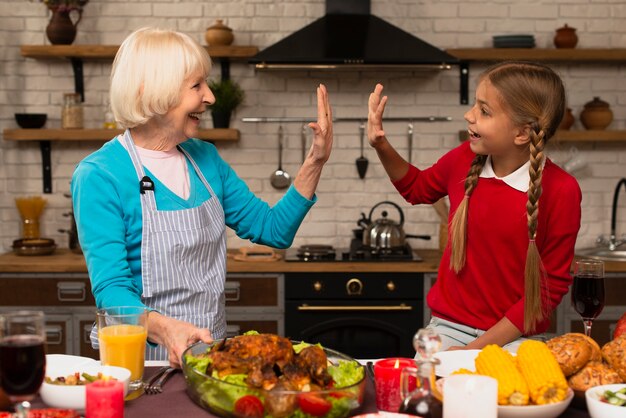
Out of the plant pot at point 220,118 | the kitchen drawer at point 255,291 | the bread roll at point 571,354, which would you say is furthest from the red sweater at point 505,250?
the plant pot at point 220,118

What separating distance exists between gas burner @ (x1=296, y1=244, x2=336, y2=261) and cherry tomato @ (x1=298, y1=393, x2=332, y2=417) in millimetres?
2617

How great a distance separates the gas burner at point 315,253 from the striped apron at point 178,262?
175 centimetres

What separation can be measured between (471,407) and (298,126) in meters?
3.35

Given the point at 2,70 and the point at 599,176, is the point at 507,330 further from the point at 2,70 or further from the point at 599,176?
the point at 2,70

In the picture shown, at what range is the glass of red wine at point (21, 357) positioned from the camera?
1.44 metres

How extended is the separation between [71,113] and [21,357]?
322 centimetres

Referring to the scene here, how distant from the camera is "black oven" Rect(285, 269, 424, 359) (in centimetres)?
409

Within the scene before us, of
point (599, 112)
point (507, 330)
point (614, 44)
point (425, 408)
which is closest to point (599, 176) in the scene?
point (599, 112)

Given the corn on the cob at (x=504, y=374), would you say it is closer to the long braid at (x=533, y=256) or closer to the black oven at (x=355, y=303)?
the long braid at (x=533, y=256)

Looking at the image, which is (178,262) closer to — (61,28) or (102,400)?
(102,400)

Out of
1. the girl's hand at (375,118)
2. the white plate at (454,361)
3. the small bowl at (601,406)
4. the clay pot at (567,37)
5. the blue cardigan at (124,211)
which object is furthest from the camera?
the clay pot at (567,37)

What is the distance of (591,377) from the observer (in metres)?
1.70

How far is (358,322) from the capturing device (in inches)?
161

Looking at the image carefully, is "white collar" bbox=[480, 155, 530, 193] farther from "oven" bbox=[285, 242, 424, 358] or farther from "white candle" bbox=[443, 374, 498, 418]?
"oven" bbox=[285, 242, 424, 358]
